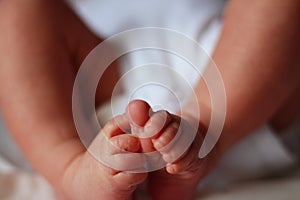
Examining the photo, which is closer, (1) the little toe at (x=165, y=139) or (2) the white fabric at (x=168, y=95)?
(1) the little toe at (x=165, y=139)

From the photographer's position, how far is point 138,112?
43cm

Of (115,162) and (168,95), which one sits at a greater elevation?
(168,95)

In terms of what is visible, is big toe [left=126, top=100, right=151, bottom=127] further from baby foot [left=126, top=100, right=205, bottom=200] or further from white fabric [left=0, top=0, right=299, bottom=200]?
white fabric [left=0, top=0, right=299, bottom=200]

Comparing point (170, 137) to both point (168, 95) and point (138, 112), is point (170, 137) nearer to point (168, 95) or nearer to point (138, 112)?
point (138, 112)

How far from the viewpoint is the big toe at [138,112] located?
43 cm

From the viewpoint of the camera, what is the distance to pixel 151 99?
59 centimetres

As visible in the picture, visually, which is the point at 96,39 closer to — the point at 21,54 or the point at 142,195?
the point at 21,54

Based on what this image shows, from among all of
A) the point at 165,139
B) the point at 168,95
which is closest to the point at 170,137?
the point at 165,139

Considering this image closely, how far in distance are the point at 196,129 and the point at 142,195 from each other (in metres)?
0.09

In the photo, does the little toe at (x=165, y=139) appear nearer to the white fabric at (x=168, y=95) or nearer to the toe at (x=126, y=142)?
the toe at (x=126, y=142)

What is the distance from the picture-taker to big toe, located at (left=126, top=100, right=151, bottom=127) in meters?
0.43

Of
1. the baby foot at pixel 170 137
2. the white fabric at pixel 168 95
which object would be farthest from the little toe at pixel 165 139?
the white fabric at pixel 168 95

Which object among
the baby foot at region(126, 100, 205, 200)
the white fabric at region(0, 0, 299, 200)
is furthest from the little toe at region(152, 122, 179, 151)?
the white fabric at region(0, 0, 299, 200)

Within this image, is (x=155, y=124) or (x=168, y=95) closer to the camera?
(x=155, y=124)
